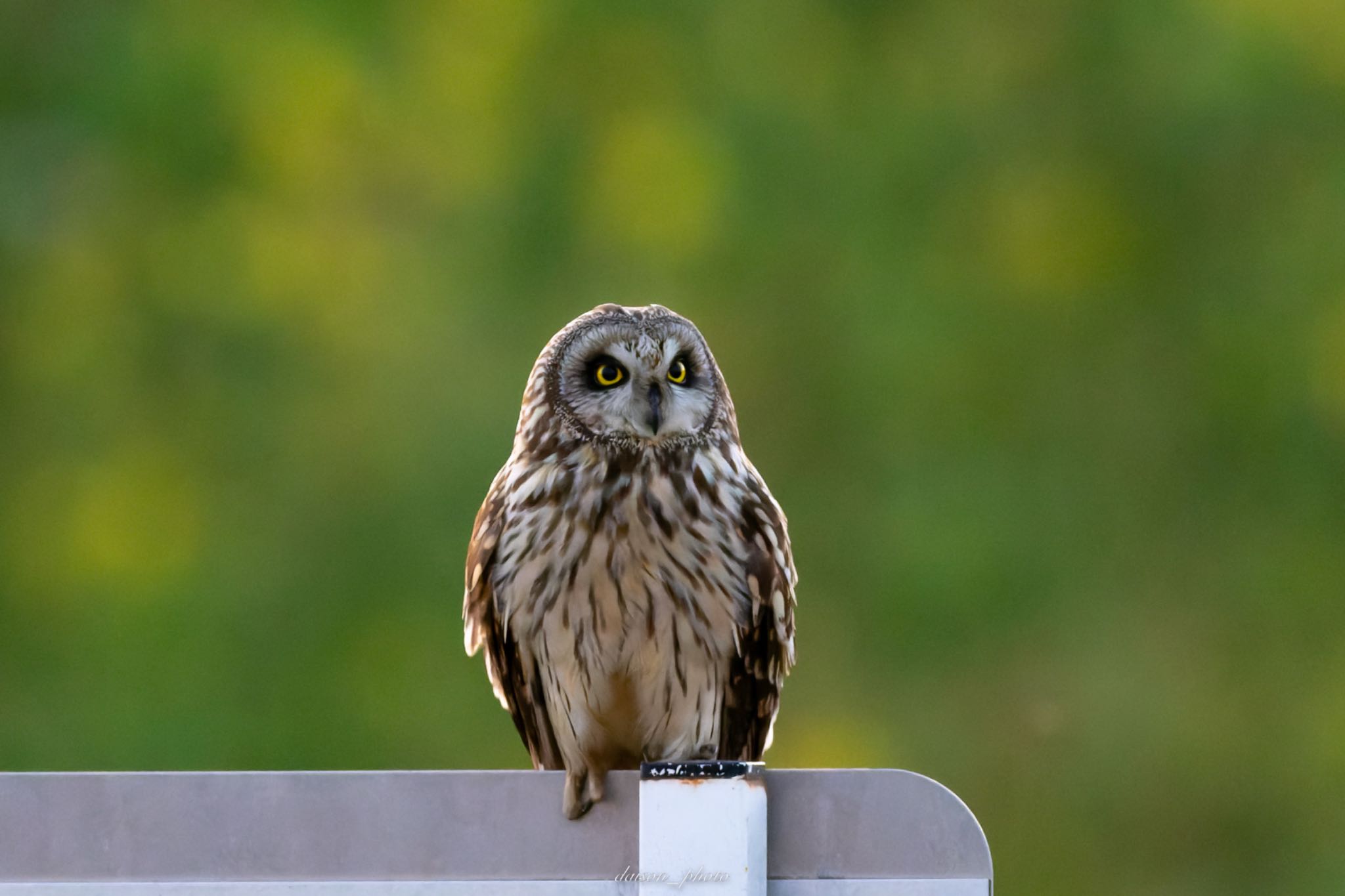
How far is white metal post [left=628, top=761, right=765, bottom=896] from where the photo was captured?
158cm

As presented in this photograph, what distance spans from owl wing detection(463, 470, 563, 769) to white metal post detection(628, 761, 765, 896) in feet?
3.82

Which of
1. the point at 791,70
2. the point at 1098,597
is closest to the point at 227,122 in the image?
the point at 791,70

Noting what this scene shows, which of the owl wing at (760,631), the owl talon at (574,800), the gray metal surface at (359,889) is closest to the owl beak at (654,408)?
the owl wing at (760,631)

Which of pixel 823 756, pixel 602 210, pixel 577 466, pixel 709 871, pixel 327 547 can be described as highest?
pixel 602 210

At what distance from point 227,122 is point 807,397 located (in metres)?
2.79

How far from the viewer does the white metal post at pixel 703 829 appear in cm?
158

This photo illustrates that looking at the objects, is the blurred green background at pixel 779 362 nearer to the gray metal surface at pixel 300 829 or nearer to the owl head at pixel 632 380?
the owl head at pixel 632 380

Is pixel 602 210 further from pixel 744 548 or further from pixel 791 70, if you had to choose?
pixel 744 548

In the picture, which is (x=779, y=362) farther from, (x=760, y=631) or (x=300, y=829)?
(x=300, y=829)

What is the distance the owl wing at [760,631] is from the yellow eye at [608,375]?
0.27 m

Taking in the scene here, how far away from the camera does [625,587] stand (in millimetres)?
2676

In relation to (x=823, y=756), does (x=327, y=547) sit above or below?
above

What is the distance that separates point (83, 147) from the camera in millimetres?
8070

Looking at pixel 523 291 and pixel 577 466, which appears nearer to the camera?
pixel 577 466
